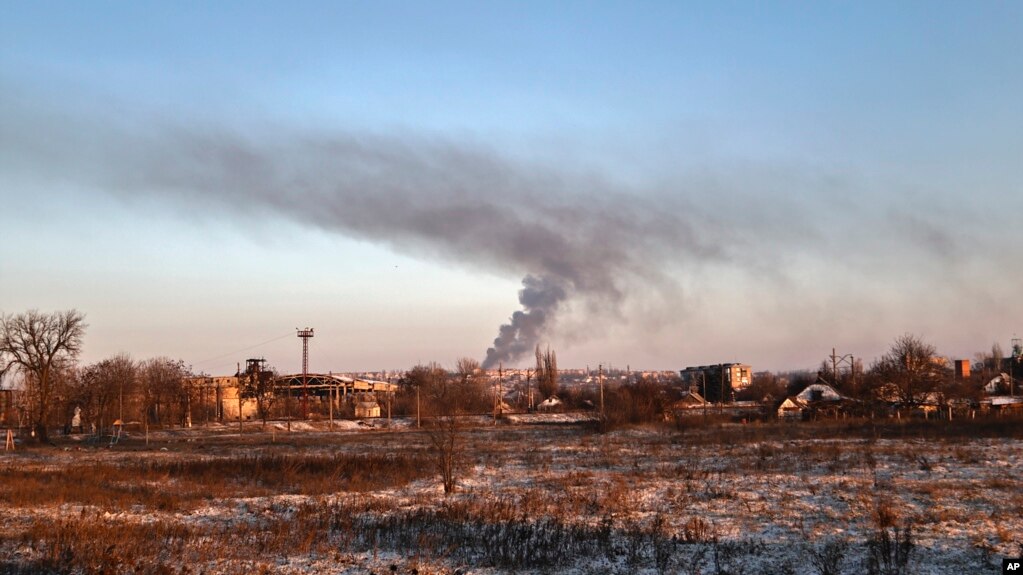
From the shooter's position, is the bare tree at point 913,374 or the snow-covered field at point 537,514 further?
the bare tree at point 913,374

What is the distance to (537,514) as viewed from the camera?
1430 cm

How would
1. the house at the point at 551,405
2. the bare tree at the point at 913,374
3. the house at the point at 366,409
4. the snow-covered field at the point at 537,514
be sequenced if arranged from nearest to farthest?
1. the snow-covered field at the point at 537,514
2. the bare tree at the point at 913,374
3. the house at the point at 366,409
4. the house at the point at 551,405

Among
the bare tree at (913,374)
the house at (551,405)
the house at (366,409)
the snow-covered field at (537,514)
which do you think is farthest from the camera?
the house at (551,405)

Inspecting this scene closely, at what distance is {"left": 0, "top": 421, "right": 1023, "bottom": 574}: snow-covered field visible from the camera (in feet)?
33.6

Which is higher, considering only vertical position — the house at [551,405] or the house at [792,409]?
the house at [792,409]

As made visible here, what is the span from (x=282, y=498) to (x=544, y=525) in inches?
280

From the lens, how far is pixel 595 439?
3778 cm

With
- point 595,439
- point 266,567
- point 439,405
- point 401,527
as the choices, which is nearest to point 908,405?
point 595,439

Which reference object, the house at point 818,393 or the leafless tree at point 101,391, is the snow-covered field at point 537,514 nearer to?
the leafless tree at point 101,391

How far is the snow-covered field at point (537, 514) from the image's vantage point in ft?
33.6

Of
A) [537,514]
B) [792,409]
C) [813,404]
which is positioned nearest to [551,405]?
[792,409]

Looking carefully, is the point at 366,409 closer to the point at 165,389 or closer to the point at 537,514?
the point at 165,389

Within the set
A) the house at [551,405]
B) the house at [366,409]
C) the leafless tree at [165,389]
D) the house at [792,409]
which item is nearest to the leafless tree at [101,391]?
the leafless tree at [165,389]

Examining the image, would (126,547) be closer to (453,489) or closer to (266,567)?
(266,567)
